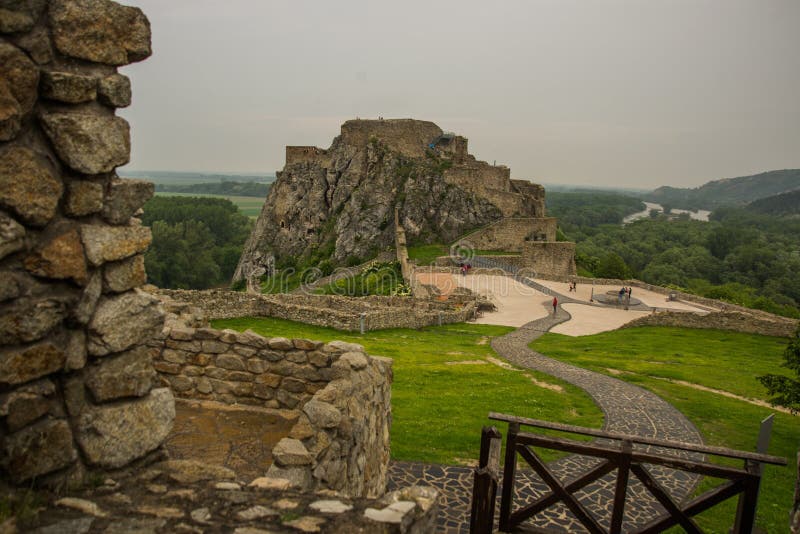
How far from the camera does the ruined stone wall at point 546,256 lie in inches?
1822

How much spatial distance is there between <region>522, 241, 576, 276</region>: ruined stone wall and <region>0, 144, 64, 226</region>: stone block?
147 feet

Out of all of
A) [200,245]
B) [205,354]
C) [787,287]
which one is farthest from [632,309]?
[200,245]

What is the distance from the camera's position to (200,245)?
92.1 metres

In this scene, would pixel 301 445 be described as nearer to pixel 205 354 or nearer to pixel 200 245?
pixel 205 354

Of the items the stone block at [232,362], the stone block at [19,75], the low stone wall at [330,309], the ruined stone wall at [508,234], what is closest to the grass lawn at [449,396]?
the low stone wall at [330,309]

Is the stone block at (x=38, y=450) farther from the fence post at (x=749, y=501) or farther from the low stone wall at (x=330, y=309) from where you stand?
the low stone wall at (x=330, y=309)

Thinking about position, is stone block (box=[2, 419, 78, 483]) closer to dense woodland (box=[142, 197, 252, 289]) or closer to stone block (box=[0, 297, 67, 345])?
stone block (box=[0, 297, 67, 345])

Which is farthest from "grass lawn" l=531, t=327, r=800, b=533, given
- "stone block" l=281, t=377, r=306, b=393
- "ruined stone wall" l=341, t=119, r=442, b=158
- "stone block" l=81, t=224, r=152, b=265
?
"ruined stone wall" l=341, t=119, r=442, b=158

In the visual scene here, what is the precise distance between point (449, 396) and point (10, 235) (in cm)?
1176

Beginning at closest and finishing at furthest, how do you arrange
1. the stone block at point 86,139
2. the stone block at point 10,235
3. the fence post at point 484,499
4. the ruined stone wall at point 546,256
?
the stone block at point 10,235 < the stone block at point 86,139 < the fence post at point 484,499 < the ruined stone wall at point 546,256

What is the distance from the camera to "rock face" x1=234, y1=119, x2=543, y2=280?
51.5 meters

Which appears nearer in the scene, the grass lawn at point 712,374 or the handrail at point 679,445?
the handrail at point 679,445

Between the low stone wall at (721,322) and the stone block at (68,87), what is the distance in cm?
2889

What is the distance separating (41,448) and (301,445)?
2318 mm
